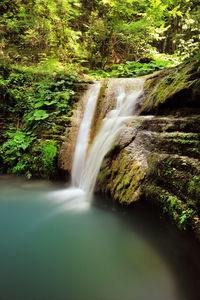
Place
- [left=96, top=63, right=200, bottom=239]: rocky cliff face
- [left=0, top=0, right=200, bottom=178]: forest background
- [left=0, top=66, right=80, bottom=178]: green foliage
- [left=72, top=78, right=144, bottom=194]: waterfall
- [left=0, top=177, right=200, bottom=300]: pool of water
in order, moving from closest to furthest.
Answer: [left=0, top=177, right=200, bottom=300]: pool of water < [left=96, top=63, right=200, bottom=239]: rocky cliff face < [left=72, top=78, right=144, bottom=194]: waterfall < [left=0, top=66, right=80, bottom=178]: green foliage < [left=0, top=0, right=200, bottom=178]: forest background

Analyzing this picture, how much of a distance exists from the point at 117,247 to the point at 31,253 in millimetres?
1060

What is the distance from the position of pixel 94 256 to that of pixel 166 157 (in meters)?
1.60

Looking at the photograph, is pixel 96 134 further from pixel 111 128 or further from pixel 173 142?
pixel 173 142

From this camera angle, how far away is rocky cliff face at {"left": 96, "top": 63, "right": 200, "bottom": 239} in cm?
183

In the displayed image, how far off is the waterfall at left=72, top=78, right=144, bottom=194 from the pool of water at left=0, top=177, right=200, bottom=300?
1046 millimetres

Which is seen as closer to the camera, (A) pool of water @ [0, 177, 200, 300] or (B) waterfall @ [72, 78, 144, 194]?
(A) pool of water @ [0, 177, 200, 300]

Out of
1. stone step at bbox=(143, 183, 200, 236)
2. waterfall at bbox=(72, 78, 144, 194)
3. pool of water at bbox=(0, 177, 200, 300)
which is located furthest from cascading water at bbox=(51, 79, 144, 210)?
stone step at bbox=(143, 183, 200, 236)

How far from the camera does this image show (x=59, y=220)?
2570mm

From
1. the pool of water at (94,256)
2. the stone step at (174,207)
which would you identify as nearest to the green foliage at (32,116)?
the pool of water at (94,256)

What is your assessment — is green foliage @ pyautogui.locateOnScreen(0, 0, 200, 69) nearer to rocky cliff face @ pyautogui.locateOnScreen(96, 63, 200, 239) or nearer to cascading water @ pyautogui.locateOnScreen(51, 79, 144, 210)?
cascading water @ pyautogui.locateOnScreen(51, 79, 144, 210)

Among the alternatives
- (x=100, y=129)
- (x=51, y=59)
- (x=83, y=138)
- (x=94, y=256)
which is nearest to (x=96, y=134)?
(x=100, y=129)

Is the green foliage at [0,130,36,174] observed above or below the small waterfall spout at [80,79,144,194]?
below

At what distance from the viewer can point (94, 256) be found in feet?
5.99

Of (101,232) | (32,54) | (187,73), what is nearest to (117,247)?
(101,232)
